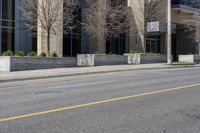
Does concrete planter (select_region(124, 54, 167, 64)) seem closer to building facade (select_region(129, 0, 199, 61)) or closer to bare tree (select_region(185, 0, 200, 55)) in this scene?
building facade (select_region(129, 0, 199, 61))

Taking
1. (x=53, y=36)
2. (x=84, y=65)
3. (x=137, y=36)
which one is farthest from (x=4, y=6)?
(x=137, y=36)

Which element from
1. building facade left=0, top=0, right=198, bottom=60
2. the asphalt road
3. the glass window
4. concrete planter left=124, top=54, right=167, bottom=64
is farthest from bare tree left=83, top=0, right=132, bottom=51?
the asphalt road

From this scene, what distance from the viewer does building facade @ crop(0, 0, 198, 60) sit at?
1545 inches

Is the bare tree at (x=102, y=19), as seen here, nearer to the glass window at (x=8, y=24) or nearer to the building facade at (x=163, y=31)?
the building facade at (x=163, y=31)

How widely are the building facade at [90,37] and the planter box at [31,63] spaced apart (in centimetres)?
625

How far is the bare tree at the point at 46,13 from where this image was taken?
33.4 m

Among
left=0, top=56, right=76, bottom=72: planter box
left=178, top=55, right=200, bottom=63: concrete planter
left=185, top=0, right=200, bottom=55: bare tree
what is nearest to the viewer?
left=0, top=56, right=76, bottom=72: planter box

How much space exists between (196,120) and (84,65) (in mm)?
25640

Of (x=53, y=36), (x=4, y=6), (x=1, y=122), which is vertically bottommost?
(x=1, y=122)

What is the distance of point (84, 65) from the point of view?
113ft

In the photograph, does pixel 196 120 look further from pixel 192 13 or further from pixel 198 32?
pixel 192 13

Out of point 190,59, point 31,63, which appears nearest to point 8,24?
point 31,63

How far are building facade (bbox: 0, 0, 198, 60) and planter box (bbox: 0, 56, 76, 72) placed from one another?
6247mm

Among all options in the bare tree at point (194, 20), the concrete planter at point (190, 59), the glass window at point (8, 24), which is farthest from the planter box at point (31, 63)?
the bare tree at point (194, 20)
